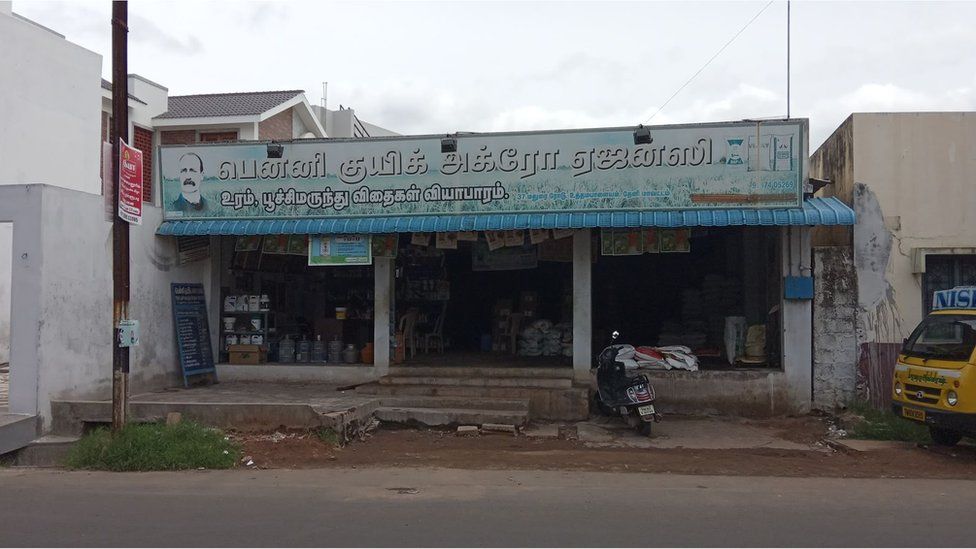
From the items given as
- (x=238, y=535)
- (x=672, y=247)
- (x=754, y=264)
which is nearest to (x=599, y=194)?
(x=672, y=247)

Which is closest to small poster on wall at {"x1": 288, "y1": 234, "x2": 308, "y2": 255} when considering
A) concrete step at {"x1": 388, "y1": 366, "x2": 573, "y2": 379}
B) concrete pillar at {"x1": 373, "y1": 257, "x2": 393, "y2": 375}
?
concrete pillar at {"x1": 373, "y1": 257, "x2": 393, "y2": 375}

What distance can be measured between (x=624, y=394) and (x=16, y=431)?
830 cm

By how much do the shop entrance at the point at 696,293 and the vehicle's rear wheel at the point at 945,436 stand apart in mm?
2889

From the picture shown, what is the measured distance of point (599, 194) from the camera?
12.0m

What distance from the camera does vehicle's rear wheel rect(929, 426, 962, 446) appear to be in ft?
32.2

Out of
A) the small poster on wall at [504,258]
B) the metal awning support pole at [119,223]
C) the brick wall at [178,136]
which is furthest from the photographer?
the brick wall at [178,136]

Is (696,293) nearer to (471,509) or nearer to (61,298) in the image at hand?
(471,509)

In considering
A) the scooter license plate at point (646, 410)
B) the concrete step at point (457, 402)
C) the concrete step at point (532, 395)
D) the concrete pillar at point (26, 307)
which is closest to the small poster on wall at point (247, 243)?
the concrete step at point (532, 395)

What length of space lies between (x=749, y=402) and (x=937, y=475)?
3.57 meters

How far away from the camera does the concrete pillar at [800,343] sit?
39.1 feet

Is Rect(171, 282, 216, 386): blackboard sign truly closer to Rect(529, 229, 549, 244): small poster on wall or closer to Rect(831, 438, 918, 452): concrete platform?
Rect(529, 229, 549, 244): small poster on wall

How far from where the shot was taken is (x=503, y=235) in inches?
510

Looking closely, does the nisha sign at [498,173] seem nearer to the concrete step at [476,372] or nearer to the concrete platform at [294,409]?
the concrete step at [476,372]

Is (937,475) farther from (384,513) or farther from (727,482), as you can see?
(384,513)
